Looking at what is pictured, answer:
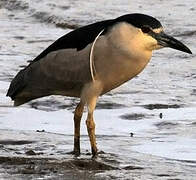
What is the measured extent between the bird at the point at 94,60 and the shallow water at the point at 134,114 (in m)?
0.50

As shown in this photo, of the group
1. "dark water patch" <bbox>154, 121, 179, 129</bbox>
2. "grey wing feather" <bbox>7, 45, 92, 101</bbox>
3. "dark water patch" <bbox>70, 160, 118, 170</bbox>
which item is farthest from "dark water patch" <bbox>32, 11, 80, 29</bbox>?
"dark water patch" <bbox>70, 160, 118, 170</bbox>

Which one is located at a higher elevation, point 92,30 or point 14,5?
point 92,30

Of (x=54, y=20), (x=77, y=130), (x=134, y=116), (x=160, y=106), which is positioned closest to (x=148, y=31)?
(x=77, y=130)

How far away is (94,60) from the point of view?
8305 mm

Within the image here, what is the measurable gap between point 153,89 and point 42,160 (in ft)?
13.4

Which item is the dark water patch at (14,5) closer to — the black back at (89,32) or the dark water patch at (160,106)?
the dark water patch at (160,106)

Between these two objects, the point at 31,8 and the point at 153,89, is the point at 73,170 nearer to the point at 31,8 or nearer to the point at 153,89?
the point at 153,89

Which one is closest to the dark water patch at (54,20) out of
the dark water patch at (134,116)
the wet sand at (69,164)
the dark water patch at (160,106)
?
the dark water patch at (160,106)

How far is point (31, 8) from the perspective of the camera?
64.5 feet

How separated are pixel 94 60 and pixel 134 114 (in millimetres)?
2093

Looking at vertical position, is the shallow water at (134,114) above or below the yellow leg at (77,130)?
below

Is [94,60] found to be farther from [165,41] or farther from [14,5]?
[14,5]

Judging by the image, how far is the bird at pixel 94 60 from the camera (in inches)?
320

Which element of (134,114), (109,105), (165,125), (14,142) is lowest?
(109,105)
